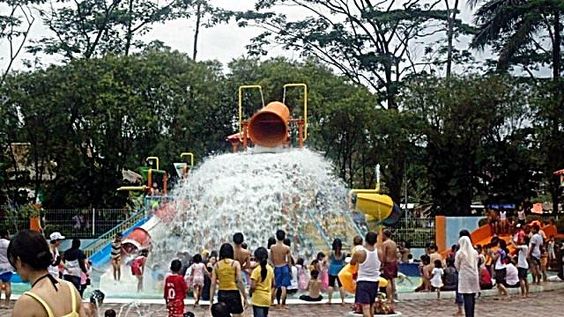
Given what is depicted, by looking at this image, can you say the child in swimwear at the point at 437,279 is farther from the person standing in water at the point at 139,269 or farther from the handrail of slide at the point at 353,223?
the person standing in water at the point at 139,269

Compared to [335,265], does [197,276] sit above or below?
below

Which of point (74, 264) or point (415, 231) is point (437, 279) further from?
point (415, 231)

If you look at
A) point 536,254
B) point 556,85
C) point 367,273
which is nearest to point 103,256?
point 536,254

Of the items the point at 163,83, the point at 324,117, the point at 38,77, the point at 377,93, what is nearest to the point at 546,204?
the point at 377,93

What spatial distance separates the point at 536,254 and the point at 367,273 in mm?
8835

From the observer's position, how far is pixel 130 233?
1945 cm

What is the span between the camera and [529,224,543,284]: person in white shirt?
18375 mm

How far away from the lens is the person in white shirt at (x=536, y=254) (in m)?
18.4

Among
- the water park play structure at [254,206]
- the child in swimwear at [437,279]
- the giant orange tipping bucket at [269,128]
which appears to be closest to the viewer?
the child in swimwear at [437,279]

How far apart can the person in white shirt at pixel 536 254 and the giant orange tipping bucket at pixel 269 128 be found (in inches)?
263

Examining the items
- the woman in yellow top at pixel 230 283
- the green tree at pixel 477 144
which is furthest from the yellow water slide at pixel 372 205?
the woman in yellow top at pixel 230 283

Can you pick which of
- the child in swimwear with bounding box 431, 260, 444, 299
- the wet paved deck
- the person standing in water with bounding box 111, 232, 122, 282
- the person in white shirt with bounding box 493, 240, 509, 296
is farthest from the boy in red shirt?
the person in white shirt with bounding box 493, 240, 509, 296

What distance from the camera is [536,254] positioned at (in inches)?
731

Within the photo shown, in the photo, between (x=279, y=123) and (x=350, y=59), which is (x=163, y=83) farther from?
(x=279, y=123)
